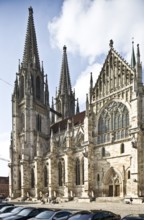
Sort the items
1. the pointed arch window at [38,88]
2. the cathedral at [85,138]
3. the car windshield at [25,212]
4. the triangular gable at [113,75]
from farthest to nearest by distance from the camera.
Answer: the pointed arch window at [38,88], the triangular gable at [113,75], the cathedral at [85,138], the car windshield at [25,212]

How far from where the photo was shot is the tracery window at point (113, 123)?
43.8m

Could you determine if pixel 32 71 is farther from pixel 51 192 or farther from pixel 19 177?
pixel 51 192

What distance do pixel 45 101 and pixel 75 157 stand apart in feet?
72.6

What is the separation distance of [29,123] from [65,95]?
17.8 m

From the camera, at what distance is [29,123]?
65562mm

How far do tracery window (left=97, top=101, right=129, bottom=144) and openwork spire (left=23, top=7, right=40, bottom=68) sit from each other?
2842 cm

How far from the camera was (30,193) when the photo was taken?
205ft

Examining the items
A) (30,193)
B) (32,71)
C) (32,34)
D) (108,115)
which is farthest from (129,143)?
(32,34)

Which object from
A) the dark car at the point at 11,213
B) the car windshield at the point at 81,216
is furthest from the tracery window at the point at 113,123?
the car windshield at the point at 81,216

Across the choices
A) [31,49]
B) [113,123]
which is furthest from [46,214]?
[31,49]

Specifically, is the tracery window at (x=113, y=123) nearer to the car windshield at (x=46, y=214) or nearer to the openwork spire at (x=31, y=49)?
the car windshield at (x=46, y=214)

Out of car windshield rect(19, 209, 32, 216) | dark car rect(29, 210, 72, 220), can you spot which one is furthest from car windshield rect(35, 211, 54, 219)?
car windshield rect(19, 209, 32, 216)

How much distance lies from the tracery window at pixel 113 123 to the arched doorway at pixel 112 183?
4.57m

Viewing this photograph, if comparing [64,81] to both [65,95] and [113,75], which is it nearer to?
[65,95]
